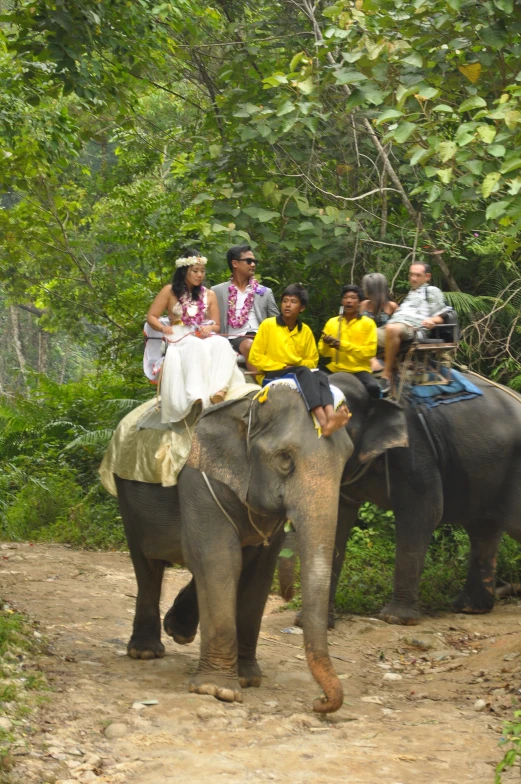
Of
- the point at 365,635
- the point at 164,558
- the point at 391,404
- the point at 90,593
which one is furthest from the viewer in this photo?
the point at 90,593

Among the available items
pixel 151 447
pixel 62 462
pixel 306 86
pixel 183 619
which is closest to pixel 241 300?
pixel 151 447

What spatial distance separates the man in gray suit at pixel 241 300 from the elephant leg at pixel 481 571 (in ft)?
8.41

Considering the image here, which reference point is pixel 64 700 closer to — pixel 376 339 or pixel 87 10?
pixel 376 339

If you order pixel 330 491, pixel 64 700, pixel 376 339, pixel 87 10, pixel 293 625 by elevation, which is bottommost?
pixel 293 625

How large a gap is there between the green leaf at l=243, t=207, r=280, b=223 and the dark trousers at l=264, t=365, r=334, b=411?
11.7ft

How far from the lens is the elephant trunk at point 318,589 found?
15.9 feet

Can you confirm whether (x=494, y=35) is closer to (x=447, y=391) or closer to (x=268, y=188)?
(x=447, y=391)

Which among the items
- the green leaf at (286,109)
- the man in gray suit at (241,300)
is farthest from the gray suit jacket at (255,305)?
the green leaf at (286,109)

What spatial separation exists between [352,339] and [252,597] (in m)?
1.93

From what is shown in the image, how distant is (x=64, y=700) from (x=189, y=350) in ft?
6.41

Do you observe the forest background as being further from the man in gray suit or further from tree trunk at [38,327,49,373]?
tree trunk at [38,327,49,373]

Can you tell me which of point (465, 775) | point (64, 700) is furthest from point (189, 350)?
point (465, 775)

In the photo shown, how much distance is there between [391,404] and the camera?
702cm

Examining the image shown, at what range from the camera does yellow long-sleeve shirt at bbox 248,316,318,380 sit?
247 inches
